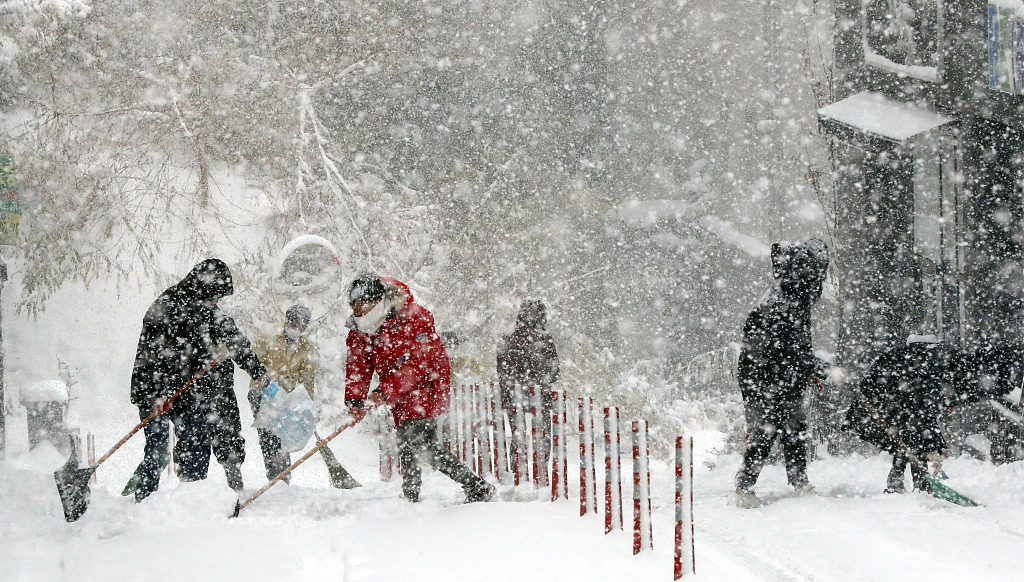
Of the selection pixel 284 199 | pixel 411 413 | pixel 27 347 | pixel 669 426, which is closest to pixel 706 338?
pixel 669 426

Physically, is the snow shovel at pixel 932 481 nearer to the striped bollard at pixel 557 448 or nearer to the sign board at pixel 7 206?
A: the striped bollard at pixel 557 448

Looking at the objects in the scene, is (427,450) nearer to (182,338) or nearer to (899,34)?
(182,338)

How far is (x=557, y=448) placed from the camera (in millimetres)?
7055

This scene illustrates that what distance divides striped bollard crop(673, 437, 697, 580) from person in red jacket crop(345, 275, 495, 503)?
1932 mm

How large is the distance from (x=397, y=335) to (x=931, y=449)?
14.1ft

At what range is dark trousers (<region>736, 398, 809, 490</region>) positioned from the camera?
7203mm

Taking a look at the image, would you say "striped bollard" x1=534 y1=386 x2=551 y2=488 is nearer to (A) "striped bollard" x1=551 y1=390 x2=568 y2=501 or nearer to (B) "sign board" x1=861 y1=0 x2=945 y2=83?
(A) "striped bollard" x1=551 y1=390 x2=568 y2=501

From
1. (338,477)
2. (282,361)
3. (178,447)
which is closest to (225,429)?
(178,447)

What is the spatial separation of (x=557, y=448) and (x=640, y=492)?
176cm

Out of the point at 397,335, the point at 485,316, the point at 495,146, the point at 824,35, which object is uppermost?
the point at 824,35

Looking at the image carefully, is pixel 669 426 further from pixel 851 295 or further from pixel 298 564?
pixel 298 564

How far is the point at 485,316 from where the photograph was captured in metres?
15.5

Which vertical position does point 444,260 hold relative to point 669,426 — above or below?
above

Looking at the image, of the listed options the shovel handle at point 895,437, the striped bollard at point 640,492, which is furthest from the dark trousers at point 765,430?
the striped bollard at point 640,492
